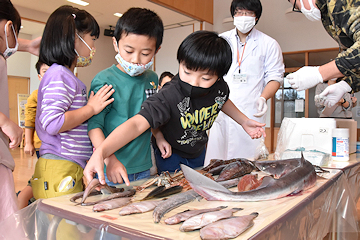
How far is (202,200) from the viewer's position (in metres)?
0.96

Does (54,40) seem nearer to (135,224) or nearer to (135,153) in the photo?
(135,153)

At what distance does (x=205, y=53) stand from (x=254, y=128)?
2.14 ft

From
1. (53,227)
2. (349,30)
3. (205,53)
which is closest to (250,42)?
(349,30)

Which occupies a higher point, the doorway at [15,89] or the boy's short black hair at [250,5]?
the boy's short black hair at [250,5]

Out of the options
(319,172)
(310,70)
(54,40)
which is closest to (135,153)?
(54,40)

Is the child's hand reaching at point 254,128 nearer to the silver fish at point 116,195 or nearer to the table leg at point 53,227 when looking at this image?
the silver fish at point 116,195

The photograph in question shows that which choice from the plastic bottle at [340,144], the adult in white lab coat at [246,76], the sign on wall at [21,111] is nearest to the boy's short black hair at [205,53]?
the plastic bottle at [340,144]

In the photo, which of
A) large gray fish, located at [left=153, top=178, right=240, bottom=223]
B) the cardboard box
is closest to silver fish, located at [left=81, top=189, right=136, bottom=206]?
large gray fish, located at [left=153, top=178, right=240, bottom=223]

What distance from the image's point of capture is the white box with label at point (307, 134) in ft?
6.70

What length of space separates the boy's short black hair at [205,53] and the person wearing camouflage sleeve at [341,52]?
2.08 ft

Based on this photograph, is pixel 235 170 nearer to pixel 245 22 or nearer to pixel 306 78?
pixel 306 78

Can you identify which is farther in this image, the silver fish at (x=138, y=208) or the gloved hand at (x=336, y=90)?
the gloved hand at (x=336, y=90)

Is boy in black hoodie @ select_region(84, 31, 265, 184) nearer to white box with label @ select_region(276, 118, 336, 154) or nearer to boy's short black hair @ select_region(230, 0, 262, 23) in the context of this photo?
white box with label @ select_region(276, 118, 336, 154)

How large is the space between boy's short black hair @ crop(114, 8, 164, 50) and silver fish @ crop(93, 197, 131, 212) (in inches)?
30.7
